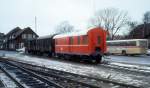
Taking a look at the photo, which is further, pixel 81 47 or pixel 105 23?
pixel 105 23

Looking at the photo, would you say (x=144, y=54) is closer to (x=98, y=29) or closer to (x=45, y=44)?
(x=45, y=44)

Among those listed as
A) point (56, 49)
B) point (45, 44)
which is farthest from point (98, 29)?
point (45, 44)

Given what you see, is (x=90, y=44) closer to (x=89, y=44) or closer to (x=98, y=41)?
(x=89, y=44)

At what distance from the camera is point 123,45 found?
49.3 m

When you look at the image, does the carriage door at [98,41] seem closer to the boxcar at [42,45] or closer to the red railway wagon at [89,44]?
the red railway wagon at [89,44]

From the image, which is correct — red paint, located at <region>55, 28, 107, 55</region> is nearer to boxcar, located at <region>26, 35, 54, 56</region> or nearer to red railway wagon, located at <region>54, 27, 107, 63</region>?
red railway wagon, located at <region>54, 27, 107, 63</region>

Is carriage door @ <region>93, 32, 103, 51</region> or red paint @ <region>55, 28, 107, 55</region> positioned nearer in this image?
red paint @ <region>55, 28, 107, 55</region>

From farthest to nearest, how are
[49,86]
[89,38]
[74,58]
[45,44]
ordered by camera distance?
1. [45,44]
2. [74,58]
3. [89,38]
4. [49,86]

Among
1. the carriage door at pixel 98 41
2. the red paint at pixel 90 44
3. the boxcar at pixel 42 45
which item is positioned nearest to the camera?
the red paint at pixel 90 44

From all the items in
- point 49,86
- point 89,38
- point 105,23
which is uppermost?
point 105,23

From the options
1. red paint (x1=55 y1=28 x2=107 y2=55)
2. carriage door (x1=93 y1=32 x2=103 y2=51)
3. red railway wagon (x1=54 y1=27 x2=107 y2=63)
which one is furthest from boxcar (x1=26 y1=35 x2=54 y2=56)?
carriage door (x1=93 y1=32 x2=103 y2=51)

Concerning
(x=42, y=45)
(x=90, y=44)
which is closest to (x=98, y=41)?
(x=90, y=44)

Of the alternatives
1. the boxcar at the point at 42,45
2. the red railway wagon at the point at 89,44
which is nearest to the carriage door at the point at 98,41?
the red railway wagon at the point at 89,44

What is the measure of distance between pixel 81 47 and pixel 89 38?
1648mm
